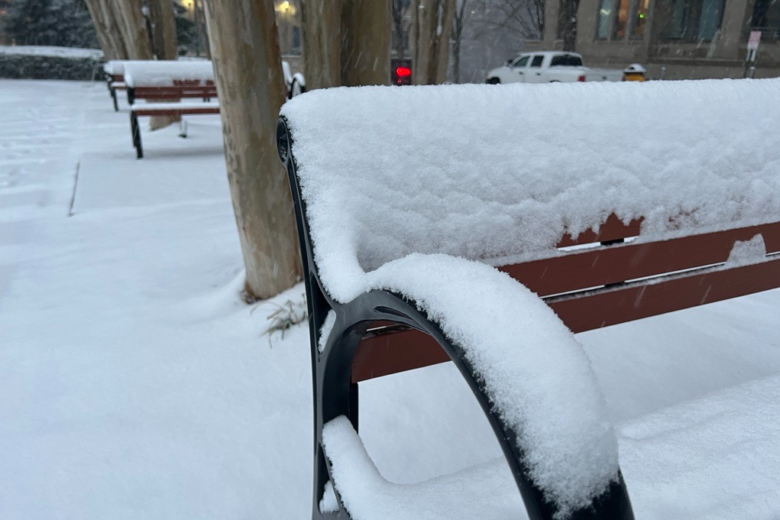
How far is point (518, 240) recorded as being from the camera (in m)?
1.31

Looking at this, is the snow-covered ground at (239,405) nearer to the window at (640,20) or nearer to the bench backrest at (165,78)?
the bench backrest at (165,78)

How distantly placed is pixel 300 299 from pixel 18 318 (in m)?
1.51

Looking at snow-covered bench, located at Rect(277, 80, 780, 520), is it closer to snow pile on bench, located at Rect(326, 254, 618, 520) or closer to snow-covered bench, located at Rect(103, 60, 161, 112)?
snow pile on bench, located at Rect(326, 254, 618, 520)

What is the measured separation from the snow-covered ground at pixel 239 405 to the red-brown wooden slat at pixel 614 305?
283mm

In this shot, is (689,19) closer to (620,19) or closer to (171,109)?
(620,19)

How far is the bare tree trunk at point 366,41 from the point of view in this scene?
3.16m

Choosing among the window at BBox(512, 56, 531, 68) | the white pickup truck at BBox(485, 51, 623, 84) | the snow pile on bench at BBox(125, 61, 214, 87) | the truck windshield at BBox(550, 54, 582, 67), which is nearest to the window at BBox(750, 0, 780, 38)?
the truck windshield at BBox(550, 54, 582, 67)

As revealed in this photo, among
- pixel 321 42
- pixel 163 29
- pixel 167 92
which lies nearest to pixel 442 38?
pixel 167 92

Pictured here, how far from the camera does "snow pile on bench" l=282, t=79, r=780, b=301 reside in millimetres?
1117

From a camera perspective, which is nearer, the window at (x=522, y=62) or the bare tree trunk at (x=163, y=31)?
the bare tree trunk at (x=163, y=31)

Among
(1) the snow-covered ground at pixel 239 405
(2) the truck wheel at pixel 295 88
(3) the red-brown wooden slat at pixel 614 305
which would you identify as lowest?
(1) the snow-covered ground at pixel 239 405

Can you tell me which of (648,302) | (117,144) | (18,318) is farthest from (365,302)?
(117,144)

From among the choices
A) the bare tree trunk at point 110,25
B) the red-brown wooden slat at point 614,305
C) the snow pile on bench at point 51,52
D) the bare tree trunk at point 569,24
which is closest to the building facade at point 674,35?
the bare tree trunk at point 569,24

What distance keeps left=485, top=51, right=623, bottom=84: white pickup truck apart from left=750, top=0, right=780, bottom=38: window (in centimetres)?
824
